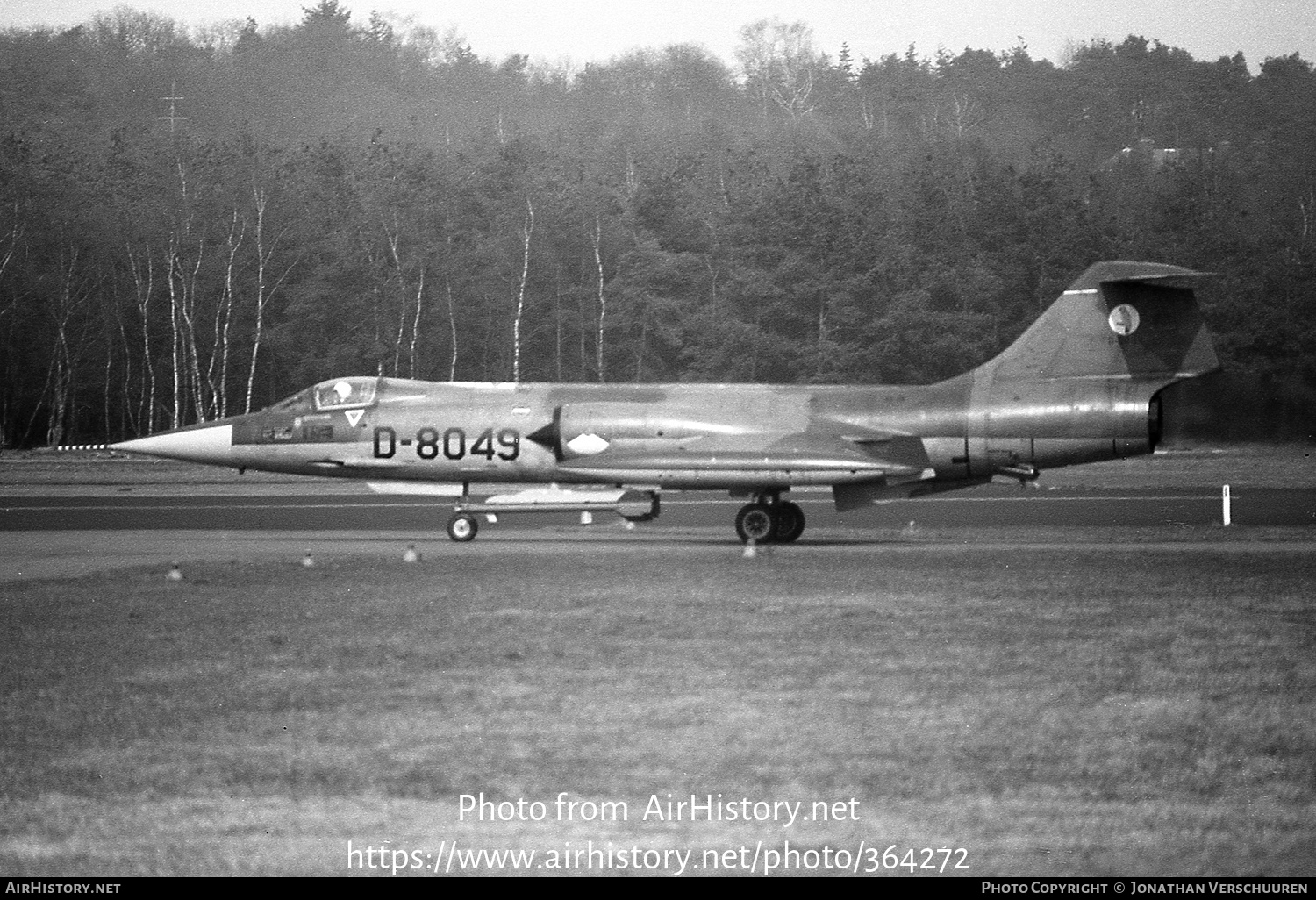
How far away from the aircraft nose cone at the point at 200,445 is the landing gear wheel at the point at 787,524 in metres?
9.16

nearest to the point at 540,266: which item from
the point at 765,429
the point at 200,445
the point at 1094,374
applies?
the point at 200,445

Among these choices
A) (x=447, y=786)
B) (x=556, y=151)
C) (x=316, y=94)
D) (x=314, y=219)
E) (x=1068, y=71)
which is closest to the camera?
(x=447, y=786)

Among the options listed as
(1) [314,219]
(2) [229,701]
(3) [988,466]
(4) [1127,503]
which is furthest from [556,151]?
(2) [229,701]

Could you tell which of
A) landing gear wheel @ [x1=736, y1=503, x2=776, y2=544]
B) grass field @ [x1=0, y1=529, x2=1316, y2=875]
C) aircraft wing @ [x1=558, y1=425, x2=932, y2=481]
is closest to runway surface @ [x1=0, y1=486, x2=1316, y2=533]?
landing gear wheel @ [x1=736, y1=503, x2=776, y2=544]

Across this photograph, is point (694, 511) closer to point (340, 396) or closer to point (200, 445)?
point (340, 396)

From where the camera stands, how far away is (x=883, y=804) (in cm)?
834

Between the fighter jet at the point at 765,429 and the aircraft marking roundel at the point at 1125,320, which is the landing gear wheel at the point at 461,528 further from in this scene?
the aircraft marking roundel at the point at 1125,320

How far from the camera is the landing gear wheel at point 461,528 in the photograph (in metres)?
24.1

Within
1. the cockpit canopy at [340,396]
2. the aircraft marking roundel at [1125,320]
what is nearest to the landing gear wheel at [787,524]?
the aircraft marking roundel at [1125,320]

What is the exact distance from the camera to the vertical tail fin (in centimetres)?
2203

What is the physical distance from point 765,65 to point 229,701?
13070 centimetres

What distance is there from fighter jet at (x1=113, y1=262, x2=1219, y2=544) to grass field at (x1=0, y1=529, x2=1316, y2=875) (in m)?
4.22

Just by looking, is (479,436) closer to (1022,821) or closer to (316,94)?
(1022,821)

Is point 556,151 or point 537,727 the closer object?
point 537,727
